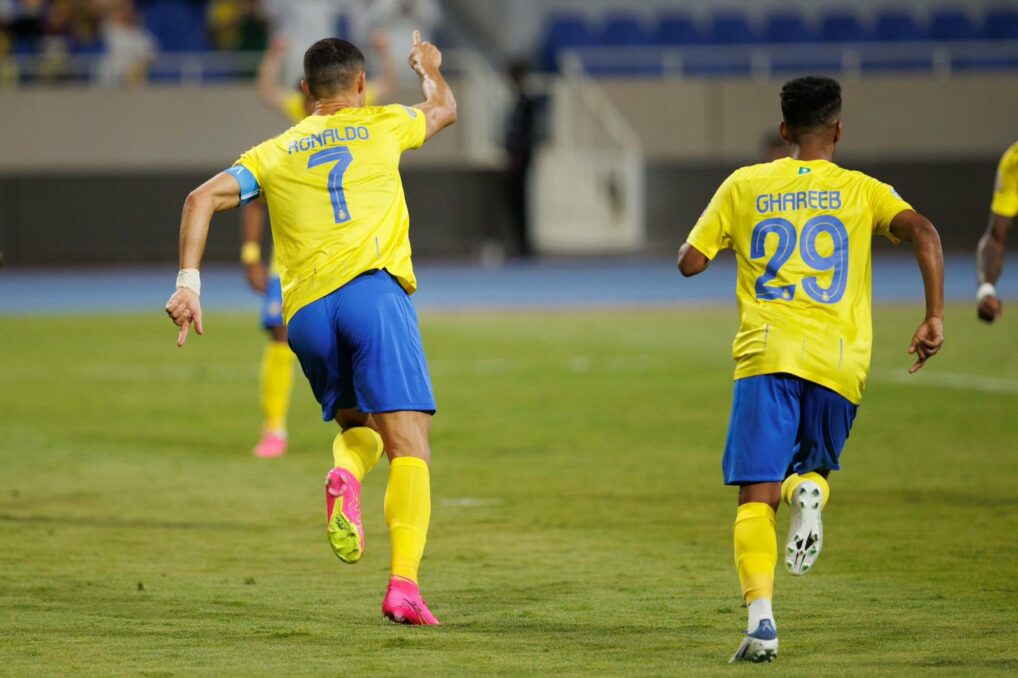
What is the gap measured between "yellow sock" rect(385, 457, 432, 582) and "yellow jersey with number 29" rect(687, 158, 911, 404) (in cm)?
130

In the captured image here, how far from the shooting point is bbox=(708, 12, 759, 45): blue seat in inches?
1289

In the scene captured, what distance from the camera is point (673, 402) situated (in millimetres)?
13953

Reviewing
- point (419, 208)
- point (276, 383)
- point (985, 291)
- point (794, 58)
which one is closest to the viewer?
point (985, 291)

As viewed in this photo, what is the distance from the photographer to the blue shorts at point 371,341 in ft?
20.7

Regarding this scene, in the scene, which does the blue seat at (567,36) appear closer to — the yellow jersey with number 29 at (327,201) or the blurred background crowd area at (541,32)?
the blurred background crowd area at (541,32)

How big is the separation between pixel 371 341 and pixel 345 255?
1.10ft

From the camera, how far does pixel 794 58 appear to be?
32.0m

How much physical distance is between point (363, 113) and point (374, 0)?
23.0 m

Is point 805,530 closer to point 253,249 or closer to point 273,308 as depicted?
point 273,308

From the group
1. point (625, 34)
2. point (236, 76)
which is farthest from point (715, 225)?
point (625, 34)

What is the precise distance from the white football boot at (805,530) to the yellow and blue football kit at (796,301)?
0.11 m

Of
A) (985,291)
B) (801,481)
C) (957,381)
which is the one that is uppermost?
(801,481)

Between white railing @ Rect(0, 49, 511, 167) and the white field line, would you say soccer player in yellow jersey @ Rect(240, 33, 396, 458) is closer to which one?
the white field line

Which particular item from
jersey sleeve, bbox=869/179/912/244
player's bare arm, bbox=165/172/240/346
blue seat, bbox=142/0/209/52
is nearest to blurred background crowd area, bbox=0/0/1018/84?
blue seat, bbox=142/0/209/52
